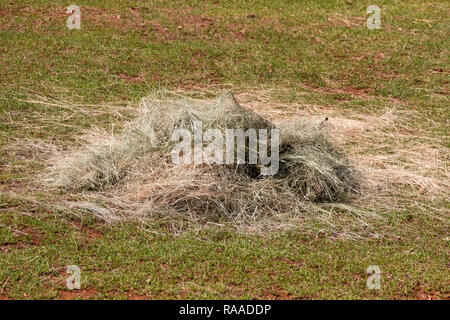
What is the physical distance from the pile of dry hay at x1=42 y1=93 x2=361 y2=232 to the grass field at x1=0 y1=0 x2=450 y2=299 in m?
0.26

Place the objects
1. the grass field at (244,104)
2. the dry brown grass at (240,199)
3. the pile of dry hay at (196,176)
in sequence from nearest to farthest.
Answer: the grass field at (244,104), the dry brown grass at (240,199), the pile of dry hay at (196,176)

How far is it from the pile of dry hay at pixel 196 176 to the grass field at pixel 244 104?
26 cm

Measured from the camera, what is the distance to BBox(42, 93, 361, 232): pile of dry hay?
6.75 m

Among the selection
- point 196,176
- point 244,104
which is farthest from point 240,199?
point 244,104

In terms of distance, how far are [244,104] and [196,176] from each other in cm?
297

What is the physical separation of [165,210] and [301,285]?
1658 mm

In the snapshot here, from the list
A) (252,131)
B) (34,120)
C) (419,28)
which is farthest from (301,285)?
(419,28)

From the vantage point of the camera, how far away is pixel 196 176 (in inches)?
270

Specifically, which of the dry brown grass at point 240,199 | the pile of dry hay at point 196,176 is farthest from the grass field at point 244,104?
the pile of dry hay at point 196,176

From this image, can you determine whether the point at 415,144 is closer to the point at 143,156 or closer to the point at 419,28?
the point at 143,156

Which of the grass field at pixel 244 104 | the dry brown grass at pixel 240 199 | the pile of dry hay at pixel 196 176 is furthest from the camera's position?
the pile of dry hay at pixel 196 176

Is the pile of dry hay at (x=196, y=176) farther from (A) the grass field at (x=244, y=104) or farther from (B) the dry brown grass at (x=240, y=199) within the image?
(A) the grass field at (x=244, y=104)

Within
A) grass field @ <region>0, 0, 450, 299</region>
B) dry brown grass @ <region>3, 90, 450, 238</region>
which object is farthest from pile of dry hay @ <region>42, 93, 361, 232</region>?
grass field @ <region>0, 0, 450, 299</region>

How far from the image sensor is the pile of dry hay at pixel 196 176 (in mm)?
6746
